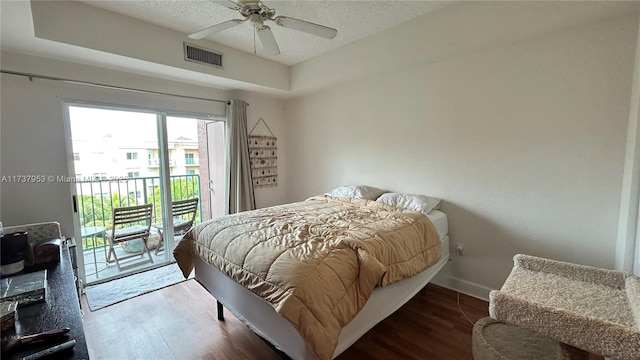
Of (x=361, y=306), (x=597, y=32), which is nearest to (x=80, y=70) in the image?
(x=361, y=306)

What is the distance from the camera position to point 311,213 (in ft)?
8.37

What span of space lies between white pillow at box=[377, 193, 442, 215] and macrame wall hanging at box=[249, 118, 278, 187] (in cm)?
198

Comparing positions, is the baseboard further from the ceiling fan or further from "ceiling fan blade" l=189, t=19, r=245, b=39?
"ceiling fan blade" l=189, t=19, r=245, b=39

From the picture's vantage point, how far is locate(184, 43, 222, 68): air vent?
2797 millimetres

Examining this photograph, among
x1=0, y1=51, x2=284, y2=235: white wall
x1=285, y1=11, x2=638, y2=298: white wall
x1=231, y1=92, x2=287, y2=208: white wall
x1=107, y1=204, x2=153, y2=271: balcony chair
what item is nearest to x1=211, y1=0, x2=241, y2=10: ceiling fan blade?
x1=285, y1=11, x2=638, y2=298: white wall

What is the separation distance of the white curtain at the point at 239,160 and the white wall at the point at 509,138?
139cm

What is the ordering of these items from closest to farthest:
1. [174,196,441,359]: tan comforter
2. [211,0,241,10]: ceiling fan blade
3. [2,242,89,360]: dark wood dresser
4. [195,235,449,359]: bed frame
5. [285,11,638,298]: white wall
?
[2,242,89,360]: dark wood dresser
[174,196,441,359]: tan comforter
[195,235,449,359]: bed frame
[211,0,241,10]: ceiling fan blade
[285,11,638,298]: white wall

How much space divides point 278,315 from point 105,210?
297cm

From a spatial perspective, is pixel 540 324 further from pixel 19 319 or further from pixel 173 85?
pixel 173 85

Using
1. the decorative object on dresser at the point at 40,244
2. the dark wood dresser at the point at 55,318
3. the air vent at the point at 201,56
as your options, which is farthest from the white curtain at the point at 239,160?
the dark wood dresser at the point at 55,318

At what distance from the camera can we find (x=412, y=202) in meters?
2.69

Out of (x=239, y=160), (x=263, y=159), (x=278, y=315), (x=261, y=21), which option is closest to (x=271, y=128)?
(x=263, y=159)

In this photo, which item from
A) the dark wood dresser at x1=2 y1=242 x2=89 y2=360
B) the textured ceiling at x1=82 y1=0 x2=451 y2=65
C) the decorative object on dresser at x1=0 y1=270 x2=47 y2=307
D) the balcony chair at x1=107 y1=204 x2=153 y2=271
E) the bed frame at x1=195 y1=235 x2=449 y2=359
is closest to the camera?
the dark wood dresser at x1=2 y1=242 x2=89 y2=360

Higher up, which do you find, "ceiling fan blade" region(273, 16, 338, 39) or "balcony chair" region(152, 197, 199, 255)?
"ceiling fan blade" region(273, 16, 338, 39)
